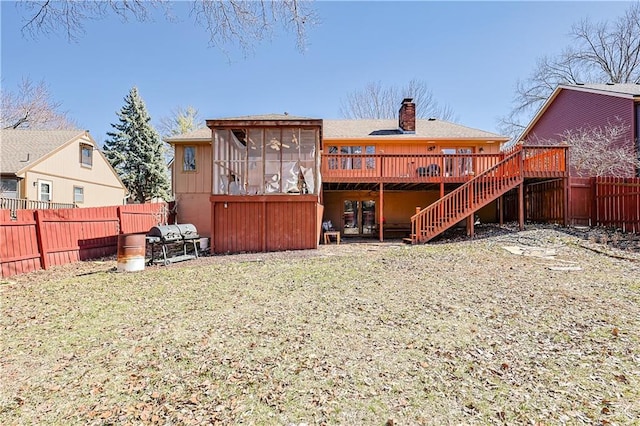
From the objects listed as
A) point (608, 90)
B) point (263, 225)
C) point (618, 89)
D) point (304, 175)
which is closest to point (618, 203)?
Result: point (608, 90)

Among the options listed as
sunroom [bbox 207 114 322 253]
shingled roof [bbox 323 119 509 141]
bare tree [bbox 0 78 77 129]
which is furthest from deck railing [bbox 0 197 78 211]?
shingled roof [bbox 323 119 509 141]

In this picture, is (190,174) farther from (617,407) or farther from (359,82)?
(359,82)

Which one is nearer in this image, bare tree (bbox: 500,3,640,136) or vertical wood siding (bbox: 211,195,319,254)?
vertical wood siding (bbox: 211,195,319,254)

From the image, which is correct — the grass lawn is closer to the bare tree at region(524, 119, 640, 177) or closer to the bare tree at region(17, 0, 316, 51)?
the bare tree at region(17, 0, 316, 51)

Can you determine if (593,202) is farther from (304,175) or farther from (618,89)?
(304,175)

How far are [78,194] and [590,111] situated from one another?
95.7 feet

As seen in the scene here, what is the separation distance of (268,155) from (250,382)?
8796 mm

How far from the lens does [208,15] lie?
477cm

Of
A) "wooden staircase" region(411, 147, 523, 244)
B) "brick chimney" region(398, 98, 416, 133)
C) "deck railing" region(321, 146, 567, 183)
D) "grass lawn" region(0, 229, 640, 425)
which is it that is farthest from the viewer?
"brick chimney" region(398, 98, 416, 133)

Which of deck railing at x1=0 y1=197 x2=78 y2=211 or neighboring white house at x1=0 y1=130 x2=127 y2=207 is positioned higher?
neighboring white house at x1=0 y1=130 x2=127 y2=207

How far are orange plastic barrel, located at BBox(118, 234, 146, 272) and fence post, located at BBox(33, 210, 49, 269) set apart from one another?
7.92ft

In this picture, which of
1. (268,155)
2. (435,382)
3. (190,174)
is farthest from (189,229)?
(435,382)

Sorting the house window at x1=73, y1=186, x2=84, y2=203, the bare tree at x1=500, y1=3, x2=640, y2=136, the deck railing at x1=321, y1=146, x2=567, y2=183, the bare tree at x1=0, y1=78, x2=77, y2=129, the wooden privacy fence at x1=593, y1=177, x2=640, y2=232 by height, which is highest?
the bare tree at x1=500, y1=3, x2=640, y2=136

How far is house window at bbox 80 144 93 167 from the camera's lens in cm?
1930
